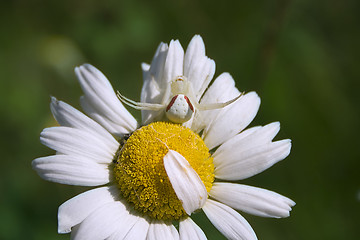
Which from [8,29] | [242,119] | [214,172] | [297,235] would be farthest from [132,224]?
[8,29]

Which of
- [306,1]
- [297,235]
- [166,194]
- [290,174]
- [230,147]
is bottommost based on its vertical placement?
[297,235]

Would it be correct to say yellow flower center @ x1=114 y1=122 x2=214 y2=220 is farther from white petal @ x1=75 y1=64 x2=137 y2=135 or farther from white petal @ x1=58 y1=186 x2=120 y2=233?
white petal @ x1=75 y1=64 x2=137 y2=135

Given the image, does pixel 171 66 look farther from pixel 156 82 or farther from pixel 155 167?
pixel 155 167

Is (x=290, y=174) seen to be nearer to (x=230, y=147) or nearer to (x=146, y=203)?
(x=230, y=147)

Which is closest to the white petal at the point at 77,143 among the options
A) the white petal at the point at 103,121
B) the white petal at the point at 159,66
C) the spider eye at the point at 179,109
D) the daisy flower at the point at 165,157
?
the daisy flower at the point at 165,157

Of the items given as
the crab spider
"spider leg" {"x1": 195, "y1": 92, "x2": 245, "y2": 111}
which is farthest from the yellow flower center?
"spider leg" {"x1": 195, "y1": 92, "x2": 245, "y2": 111}

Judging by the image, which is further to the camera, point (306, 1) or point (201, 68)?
point (306, 1)
